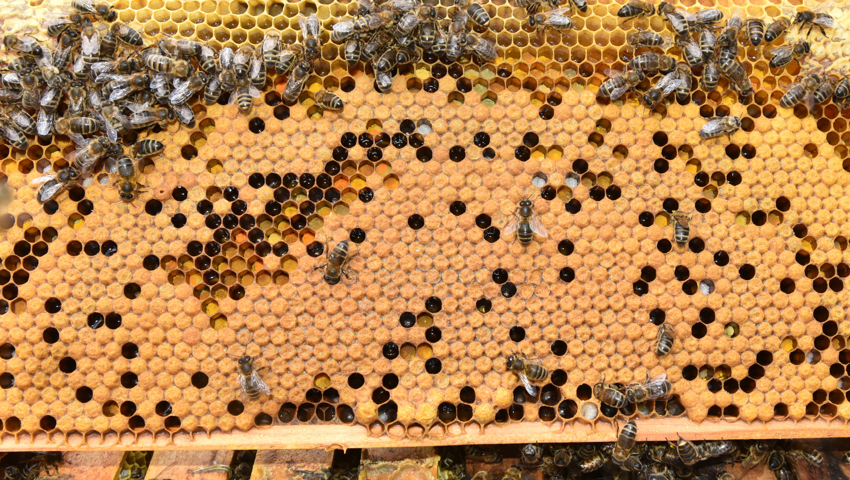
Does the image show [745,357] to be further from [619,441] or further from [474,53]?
[474,53]

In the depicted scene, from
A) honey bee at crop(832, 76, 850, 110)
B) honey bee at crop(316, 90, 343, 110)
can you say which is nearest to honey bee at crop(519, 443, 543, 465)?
Answer: honey bee at crop(316, 90, 343, 110)

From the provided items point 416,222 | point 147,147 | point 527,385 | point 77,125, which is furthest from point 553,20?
point 77,125

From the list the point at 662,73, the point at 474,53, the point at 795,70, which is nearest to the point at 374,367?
the point at 474,53

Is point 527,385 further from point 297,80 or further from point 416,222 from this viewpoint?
point 297,80

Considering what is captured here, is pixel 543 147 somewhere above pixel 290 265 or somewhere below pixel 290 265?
above

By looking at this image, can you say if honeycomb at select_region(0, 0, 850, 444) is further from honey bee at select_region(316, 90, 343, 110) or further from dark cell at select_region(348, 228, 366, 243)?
honey bee at select_region(316, 90, 343, 110)

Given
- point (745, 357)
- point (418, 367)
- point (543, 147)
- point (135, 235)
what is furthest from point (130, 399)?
point (745, 357)

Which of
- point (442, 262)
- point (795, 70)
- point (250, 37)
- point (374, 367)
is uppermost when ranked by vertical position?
point (795, 70)
